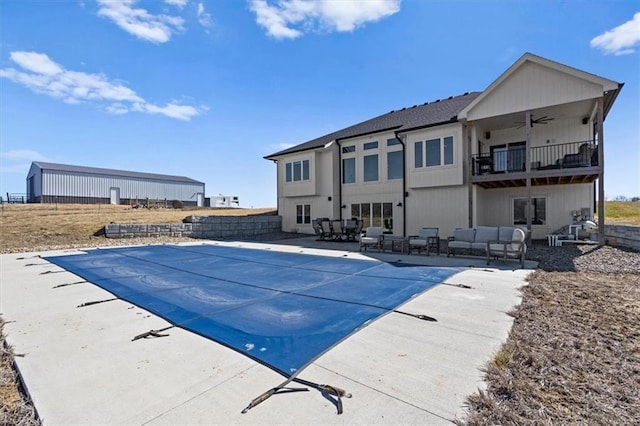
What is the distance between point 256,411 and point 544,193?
15.4 metres

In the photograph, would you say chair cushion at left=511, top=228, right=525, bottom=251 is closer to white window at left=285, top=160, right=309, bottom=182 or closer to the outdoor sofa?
the outdoor sofa

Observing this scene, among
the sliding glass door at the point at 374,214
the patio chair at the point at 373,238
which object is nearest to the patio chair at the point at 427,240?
the patio chair at the point at 373,238

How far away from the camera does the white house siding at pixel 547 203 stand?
42.0ft

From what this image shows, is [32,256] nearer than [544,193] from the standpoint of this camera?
Yes

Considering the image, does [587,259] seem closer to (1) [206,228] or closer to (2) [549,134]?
(2) [549,134]

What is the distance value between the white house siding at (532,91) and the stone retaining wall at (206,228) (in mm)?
12688

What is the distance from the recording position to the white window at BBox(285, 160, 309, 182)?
18438 millimetres

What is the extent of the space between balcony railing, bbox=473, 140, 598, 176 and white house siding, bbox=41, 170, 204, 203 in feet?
116

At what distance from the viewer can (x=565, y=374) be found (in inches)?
103

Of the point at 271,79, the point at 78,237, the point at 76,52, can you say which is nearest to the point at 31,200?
the point at 78,237

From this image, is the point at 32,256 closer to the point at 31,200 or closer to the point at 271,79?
the point at 271,79

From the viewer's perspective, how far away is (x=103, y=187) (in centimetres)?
3378

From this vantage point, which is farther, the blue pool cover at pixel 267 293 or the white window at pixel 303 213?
the white window at pixel 303 213

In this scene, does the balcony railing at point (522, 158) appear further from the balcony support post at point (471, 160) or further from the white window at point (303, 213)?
the white window at point (303, 213)
